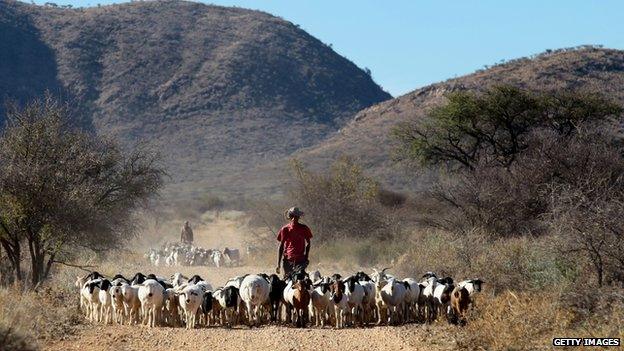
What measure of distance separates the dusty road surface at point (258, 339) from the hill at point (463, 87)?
33.5 meters

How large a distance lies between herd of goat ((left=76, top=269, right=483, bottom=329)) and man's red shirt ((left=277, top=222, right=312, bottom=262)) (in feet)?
2.44

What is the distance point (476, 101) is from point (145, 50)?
5705 cm

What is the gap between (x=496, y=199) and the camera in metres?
24.6

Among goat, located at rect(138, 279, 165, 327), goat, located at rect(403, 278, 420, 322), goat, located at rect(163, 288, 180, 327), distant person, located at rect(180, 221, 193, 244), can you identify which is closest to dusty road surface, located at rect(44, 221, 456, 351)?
goat, located at rect(138, 279, 165, 327)

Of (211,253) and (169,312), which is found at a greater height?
(211,253)

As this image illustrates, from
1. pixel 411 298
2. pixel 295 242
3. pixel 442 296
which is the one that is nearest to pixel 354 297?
pixel 411 298

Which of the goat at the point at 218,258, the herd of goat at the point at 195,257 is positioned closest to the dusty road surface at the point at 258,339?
the goat at the point at 218,258

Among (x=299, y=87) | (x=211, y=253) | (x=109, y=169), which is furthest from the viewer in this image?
Result: (x=299, y=87)

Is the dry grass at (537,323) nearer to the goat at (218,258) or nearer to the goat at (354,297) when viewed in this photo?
the goat at (354,297)

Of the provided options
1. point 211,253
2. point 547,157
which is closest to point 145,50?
point 211,253

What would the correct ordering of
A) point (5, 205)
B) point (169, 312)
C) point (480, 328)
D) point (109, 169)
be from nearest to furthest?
point (480, 328) < point (169, 312) < point (5, 205) < point (109, 169)

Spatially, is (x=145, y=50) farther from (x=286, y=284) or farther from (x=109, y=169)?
(x=286, y=284)

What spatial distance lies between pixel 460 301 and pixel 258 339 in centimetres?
328

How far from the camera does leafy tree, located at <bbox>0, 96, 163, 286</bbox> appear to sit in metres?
18.3
